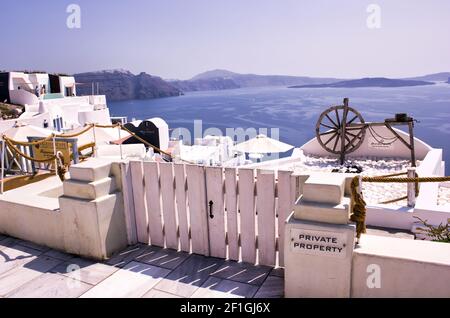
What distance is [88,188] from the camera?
4.72 m

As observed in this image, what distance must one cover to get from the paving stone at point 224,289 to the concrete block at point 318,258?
1.86 feet

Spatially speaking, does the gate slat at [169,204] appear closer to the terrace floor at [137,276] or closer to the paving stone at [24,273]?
the terrace floor at [137,276]

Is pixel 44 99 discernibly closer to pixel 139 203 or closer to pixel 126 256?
pixel 139 203

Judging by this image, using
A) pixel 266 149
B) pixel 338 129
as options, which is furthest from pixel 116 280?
pixel 266 149

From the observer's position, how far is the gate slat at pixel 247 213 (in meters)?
4.33

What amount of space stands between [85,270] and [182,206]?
1497mm

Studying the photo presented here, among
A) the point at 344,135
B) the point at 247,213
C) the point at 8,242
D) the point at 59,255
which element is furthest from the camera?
the point at 344,135

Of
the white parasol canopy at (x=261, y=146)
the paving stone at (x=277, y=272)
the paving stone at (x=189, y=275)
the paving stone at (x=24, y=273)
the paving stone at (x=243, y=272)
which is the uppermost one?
the paving stone at (x=277, y=272)

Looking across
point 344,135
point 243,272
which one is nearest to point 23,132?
point 243,272

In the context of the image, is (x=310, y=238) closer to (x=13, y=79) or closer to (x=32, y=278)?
(x=32, y=278)

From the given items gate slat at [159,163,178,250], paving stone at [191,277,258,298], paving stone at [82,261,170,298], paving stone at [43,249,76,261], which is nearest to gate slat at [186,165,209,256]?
gate slat at [159,163,178,250]

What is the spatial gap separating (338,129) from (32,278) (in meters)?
16.5

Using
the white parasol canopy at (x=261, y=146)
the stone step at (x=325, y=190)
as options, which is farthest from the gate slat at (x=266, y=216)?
the white parasol canopy at (x=261, y=146)

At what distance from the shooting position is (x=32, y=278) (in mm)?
4445
